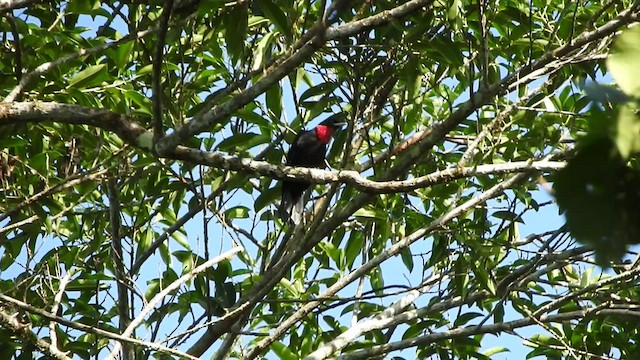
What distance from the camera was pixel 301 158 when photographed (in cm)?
446

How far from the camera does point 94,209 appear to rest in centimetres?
374

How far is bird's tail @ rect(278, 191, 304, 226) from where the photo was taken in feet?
13.5

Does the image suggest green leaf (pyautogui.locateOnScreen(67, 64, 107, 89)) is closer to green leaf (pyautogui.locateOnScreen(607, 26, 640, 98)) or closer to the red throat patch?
the red throat patch

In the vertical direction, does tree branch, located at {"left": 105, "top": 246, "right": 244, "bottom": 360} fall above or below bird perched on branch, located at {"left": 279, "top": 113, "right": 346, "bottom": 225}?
below

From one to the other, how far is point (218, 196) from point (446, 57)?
1295 millimetres

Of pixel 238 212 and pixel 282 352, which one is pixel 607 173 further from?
pixel 238 212

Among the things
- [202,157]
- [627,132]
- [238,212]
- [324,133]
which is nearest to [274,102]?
[238,212]

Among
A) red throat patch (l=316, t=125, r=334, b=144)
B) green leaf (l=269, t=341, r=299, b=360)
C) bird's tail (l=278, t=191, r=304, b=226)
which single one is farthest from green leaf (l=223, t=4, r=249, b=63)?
red throat patch (l=316, t=125, r=334, b=144)

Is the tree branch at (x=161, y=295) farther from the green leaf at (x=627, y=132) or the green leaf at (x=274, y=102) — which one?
the green leaf at (x=627, y=132)

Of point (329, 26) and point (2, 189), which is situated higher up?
point (2, 189)

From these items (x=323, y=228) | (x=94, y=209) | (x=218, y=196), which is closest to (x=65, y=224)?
(x=94, y=209)

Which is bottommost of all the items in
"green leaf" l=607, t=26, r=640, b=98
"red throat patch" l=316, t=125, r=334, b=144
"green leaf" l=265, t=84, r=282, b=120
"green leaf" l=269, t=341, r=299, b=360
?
"green leaf" l=607, t=26, r=640, b=98

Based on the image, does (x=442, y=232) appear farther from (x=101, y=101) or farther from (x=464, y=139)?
(x=101, y=101)

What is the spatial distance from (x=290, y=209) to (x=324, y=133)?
0.87 meters
